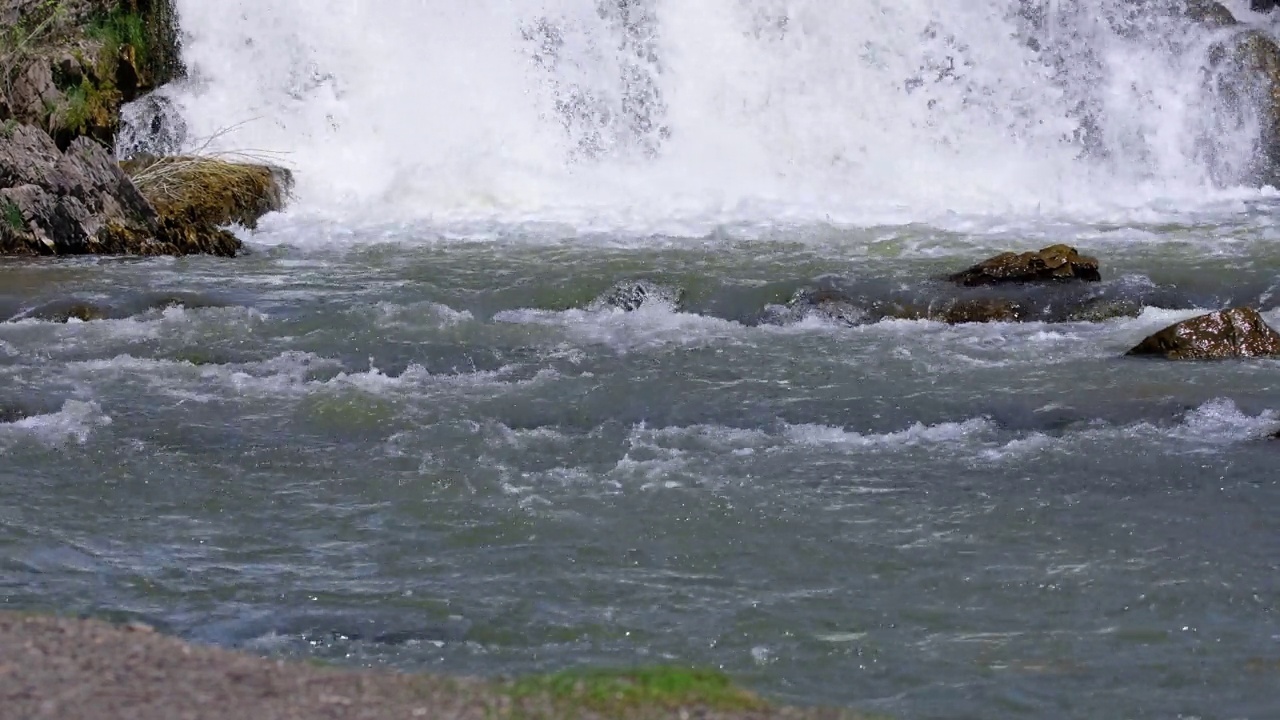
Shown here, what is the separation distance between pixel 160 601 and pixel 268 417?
304cm

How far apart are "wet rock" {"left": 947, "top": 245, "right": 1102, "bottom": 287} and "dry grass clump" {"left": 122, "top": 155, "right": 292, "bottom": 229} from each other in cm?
711

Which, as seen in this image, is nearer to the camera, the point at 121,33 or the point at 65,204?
the point at 65,204

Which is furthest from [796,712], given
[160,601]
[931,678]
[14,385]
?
[14,385]

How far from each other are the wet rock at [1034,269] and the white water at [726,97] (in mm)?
5603

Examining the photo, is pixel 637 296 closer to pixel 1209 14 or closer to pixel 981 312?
pixel 981 312

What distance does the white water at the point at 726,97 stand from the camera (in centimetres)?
1930

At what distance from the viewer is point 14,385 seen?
10602 millimetres

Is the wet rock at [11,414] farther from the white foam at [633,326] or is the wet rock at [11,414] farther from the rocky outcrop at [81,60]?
the rocky outcrop at [81,60]

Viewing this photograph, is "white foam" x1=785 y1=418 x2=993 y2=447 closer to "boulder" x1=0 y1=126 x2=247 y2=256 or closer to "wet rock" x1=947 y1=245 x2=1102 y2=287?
"wet rock" x1=947 y1=245 x2=1102 y2=287

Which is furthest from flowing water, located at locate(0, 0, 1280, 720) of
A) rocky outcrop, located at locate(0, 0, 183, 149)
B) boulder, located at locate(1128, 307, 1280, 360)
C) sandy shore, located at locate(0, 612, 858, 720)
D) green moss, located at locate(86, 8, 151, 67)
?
sandy shore, located at locate(0, 612, 858, 720)

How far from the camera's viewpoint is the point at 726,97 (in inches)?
797

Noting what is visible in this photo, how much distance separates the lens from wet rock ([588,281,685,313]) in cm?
1290

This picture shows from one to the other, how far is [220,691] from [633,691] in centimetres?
123

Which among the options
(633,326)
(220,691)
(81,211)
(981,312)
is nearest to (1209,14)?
(981,312)
